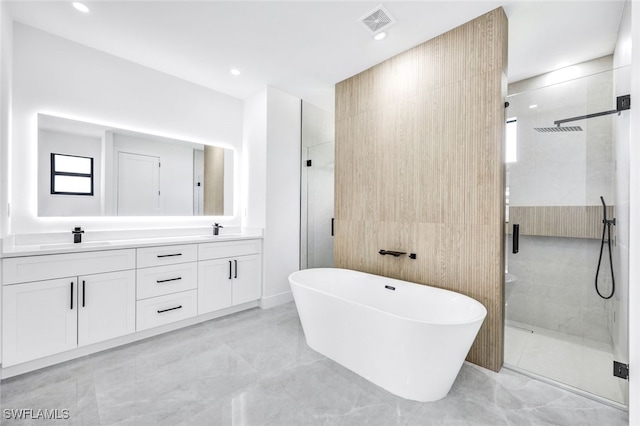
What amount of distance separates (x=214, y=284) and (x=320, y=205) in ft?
5.74

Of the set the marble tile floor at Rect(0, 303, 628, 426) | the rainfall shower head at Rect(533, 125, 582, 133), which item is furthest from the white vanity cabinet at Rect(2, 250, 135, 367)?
the rainfall shower head at Rect(533, 125, 582, 133)

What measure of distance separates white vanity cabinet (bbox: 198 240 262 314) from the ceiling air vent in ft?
8.10

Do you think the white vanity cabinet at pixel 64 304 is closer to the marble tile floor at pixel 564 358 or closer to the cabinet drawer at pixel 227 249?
the cabinet drawer at pixel 227 249

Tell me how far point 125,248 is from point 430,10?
311 cm

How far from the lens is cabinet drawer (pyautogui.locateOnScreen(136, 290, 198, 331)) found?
2.34 meters

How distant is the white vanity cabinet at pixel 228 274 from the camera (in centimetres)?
275

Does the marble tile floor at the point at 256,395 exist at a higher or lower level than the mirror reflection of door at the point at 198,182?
lower

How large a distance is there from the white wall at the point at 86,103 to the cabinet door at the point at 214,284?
0.74 metres

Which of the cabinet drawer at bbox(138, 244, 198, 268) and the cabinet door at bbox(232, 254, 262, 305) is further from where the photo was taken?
the cabinet door at bbox(232, 254, 262, 305)

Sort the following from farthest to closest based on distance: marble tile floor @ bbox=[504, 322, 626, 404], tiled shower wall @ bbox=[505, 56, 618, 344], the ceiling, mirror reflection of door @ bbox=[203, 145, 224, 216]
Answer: mirror reflection of door @ bbox=[203, 145, 224, 216]
the ceiling
tiled shower wall @ bbox=[505, 56, 618, 344]
marble tile floor @ bbox=[504, 322, 626, 404]

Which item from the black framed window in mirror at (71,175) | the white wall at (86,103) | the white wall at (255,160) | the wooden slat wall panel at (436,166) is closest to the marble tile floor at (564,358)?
the wooden slat wall panel at (436,166)

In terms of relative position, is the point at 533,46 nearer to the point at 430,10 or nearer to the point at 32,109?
the point at 430,10

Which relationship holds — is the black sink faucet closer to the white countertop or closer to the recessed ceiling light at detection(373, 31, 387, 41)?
the white countertop

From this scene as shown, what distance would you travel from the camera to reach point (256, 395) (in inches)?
66.3
